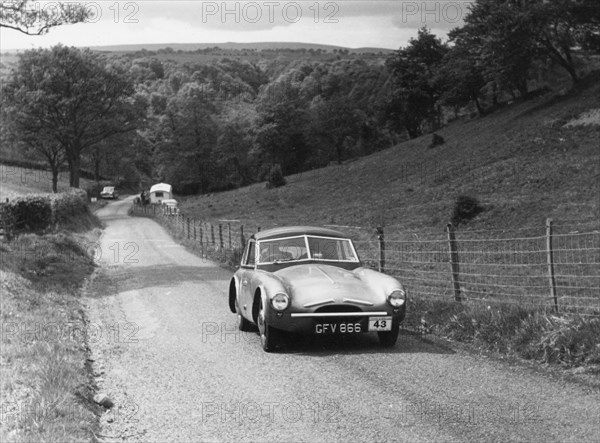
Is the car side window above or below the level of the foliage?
above

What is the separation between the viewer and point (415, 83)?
85875 mm

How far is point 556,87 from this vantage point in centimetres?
6600

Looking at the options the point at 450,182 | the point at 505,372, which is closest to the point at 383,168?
the point at 450,182

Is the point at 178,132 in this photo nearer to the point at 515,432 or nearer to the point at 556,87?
the point at 556,87

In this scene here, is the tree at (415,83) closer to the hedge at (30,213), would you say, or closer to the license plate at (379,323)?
the hedge at (30,213)

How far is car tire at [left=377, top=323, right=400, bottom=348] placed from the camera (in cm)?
971

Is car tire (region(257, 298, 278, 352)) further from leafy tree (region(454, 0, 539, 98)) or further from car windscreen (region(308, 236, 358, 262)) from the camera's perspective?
leafy tree (region(454, 0, 539, 98))

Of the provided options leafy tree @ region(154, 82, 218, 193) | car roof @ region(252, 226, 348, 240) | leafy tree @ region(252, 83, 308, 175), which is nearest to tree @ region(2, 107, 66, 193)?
leafy tree @ region(154, 82, 218, 193)

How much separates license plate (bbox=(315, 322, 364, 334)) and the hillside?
58.2 ft

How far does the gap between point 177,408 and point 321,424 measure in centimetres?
164

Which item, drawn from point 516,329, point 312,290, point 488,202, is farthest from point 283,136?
point 516,329

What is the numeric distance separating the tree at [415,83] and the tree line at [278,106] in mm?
154

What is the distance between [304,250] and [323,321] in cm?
218

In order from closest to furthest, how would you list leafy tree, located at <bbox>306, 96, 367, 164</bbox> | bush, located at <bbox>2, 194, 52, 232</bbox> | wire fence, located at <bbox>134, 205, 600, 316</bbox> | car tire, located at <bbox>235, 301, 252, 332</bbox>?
car tire, located at <bbox>235, 301, 252, 332</bbox>
wire fence, located at <bbox>134, 205, 600, 316</bbox>
bush, located at <bbox>2, 194, 52, 232</bbox>
leafy tree, located at <bbox>306, 96, 367, 164</bbox>
